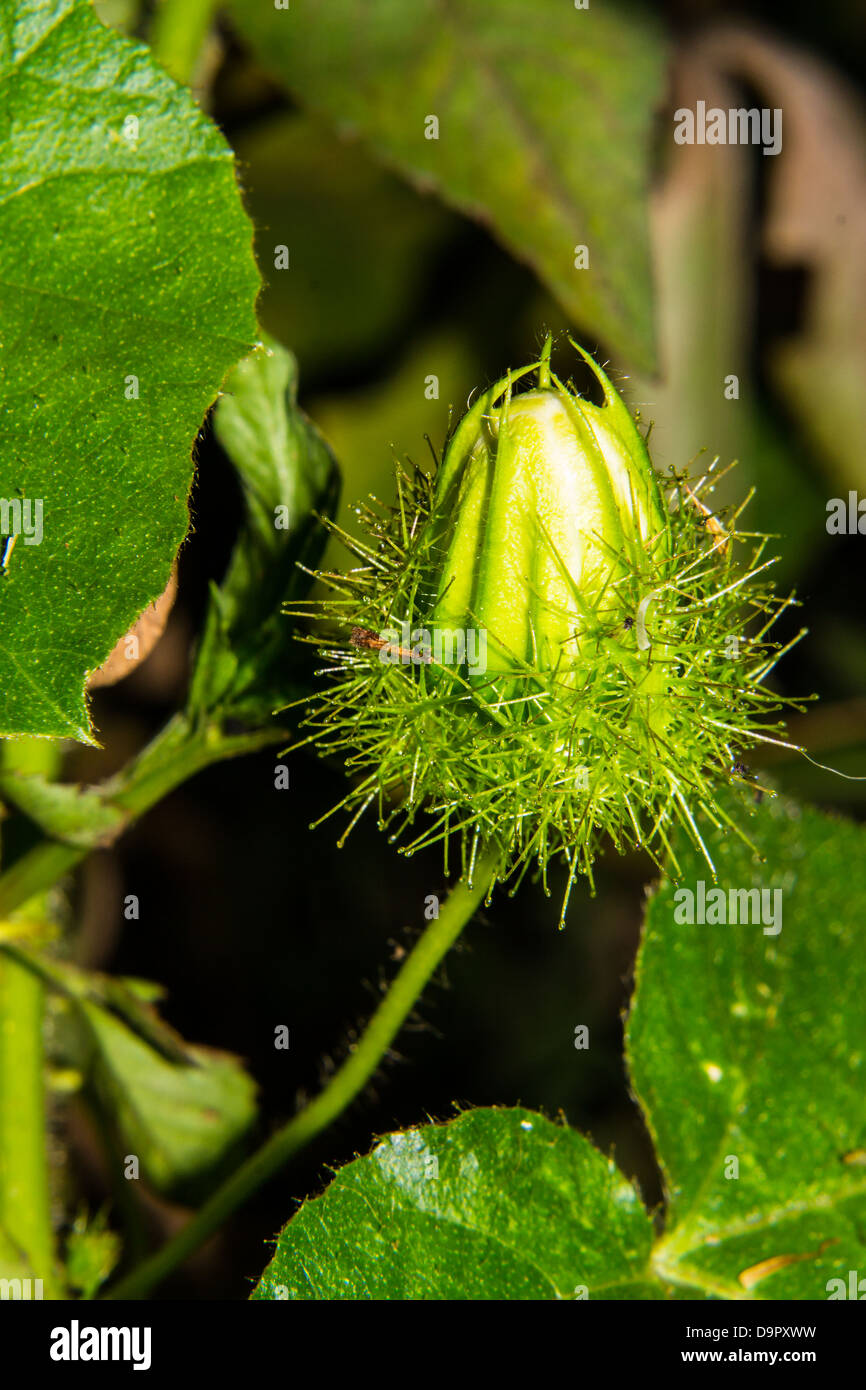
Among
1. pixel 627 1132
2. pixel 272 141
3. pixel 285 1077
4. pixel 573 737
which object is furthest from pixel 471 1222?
pixel 272 141

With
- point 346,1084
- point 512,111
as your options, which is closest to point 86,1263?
point 346,1084

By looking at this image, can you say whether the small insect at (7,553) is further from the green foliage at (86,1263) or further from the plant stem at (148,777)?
the green foliage at (86,1263)

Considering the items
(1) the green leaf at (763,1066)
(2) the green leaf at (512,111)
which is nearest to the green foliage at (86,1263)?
(1) the green leaf at (763,1066)

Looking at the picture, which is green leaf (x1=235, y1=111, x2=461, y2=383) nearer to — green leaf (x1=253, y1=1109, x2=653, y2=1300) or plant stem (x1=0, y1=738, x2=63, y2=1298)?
plant stem (x1=0, y1=738, x2=63, y2=1298)

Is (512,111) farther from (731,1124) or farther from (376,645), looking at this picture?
(731,1124)

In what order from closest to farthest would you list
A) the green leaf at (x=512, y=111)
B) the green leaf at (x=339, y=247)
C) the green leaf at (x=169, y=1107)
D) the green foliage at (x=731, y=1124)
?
1. the green foliage at (x=731, y=1124)
2. the green leaf at (x=169, y=1107)
3. the green leaf at (x=512, y=111)
4. the green leaf at (x=339, y=247)

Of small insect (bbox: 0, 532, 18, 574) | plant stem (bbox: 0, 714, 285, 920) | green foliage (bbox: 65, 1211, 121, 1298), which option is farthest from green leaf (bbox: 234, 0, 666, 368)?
green foliage (bbox: 65, 1211, 121, 1298)
